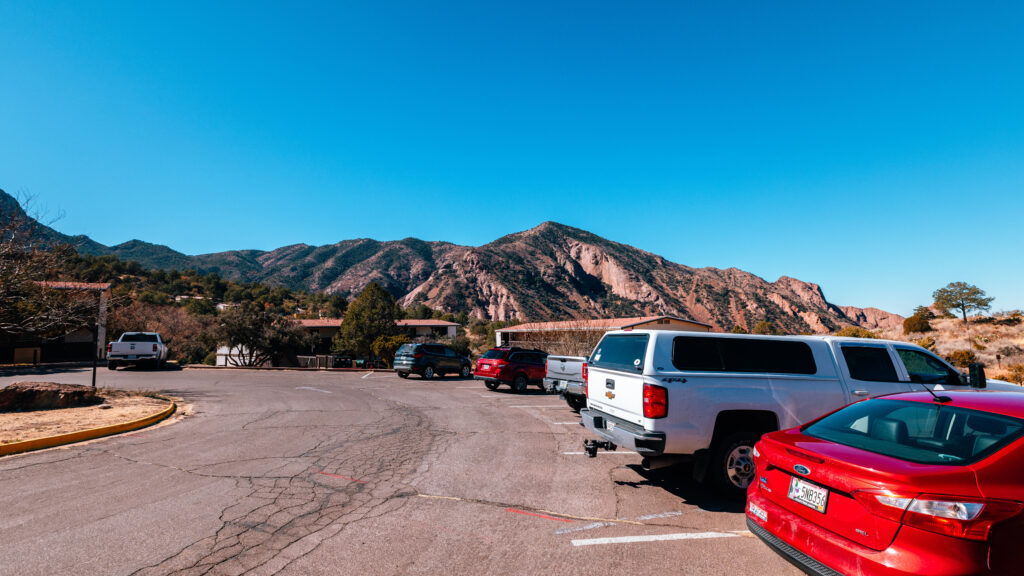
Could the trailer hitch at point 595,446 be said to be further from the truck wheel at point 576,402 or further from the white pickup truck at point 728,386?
the truck wheel at point 576,402

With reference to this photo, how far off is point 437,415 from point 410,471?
5134 millimetres

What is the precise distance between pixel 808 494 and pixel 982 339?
157 ft

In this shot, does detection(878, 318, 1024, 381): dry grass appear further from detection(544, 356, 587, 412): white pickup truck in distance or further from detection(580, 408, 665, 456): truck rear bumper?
detection(580, 408, 665, 456): truck rear bumper

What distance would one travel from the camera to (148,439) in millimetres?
8797

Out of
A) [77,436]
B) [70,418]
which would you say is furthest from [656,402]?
[70,418]

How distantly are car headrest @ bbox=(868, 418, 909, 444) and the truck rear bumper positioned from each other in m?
2.05

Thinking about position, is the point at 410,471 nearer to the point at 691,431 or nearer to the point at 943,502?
the point at 691,431

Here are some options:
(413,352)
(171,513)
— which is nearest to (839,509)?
(171,513)

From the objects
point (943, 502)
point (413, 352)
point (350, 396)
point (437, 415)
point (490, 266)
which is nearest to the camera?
point (943, 502)

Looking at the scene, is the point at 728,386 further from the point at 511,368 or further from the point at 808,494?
the point at 511,368

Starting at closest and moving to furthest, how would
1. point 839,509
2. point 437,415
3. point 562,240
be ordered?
point 839,509, point 437,415, point 562,240

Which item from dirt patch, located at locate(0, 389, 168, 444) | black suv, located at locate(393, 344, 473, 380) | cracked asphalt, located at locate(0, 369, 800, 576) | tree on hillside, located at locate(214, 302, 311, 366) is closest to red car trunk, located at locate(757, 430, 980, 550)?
cracked asphalt, located at locate(0, 369, 800, 576)

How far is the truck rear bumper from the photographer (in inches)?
216

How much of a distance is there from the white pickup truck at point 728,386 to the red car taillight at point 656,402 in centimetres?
1
